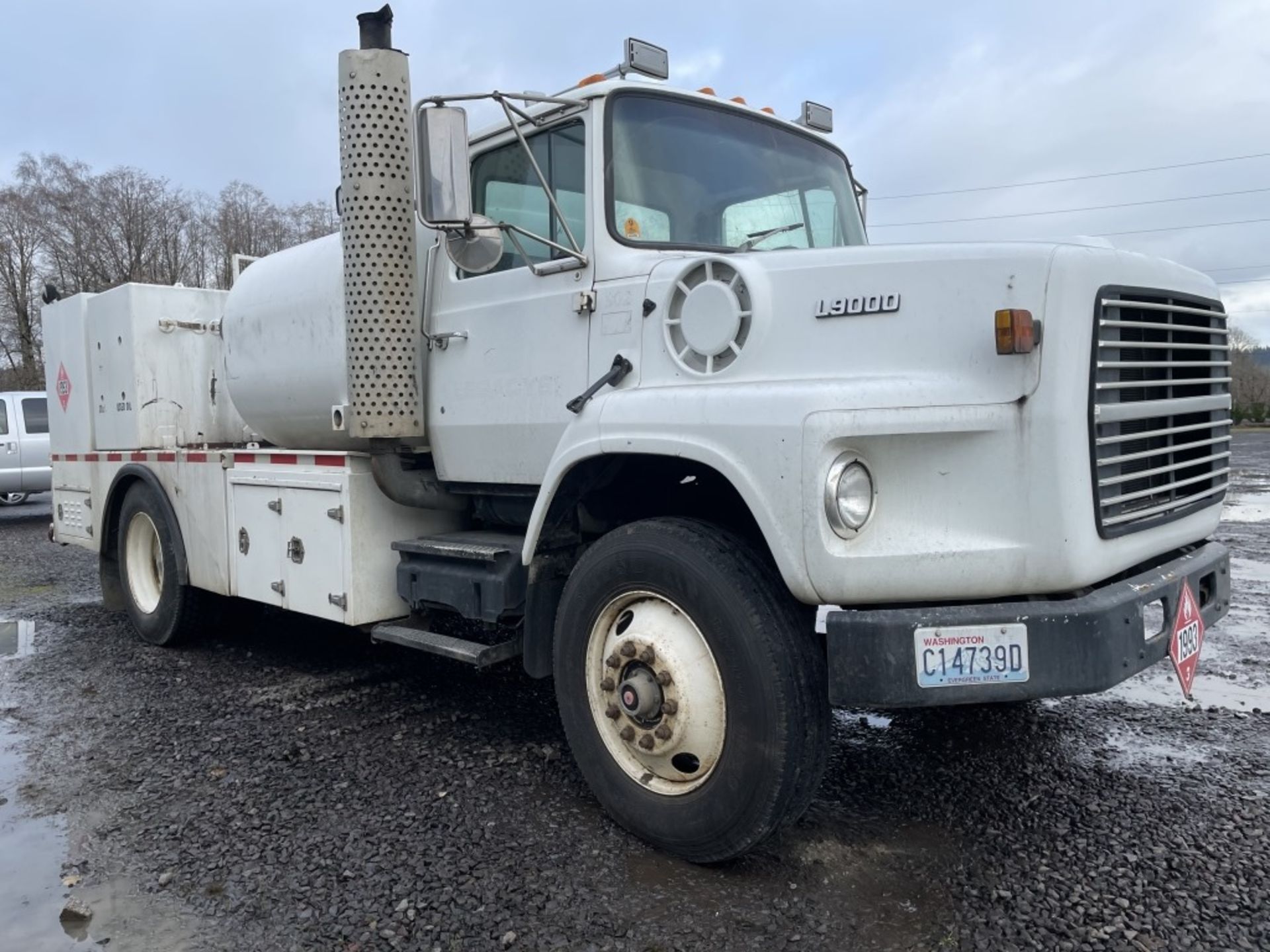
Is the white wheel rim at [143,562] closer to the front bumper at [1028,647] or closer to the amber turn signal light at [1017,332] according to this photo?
the front bumper at [1028,647]

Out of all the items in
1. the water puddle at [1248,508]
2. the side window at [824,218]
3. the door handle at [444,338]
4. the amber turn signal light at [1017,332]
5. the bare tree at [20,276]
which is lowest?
the water puddle at [1248,508]

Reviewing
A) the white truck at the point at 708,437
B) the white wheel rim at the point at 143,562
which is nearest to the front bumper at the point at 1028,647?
the white truck at the point at 708,437

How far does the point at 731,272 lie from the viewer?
3.39m

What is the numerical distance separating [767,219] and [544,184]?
99 cm

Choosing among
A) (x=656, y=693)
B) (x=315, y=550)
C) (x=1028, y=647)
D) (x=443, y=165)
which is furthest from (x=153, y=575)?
(x=1028, y=647)

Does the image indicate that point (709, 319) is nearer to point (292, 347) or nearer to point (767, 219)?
point (767, 219)

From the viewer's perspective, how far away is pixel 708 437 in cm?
319

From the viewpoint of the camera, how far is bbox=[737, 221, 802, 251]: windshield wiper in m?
4.04

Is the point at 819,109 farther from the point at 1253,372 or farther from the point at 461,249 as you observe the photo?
the point at 1253,372

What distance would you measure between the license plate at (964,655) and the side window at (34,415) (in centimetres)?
1537

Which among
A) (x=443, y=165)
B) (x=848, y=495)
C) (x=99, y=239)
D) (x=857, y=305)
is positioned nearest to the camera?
(x=848, y=495)

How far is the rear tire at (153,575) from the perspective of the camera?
6.37 m

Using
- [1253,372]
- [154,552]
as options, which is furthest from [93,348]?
[1253,372]

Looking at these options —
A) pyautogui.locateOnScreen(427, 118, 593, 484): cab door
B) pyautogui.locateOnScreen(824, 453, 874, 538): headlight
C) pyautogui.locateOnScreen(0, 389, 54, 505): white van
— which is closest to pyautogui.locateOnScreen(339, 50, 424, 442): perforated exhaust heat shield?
pyautogui.locateOnScreen(427, 118, 593, 484): cab door
